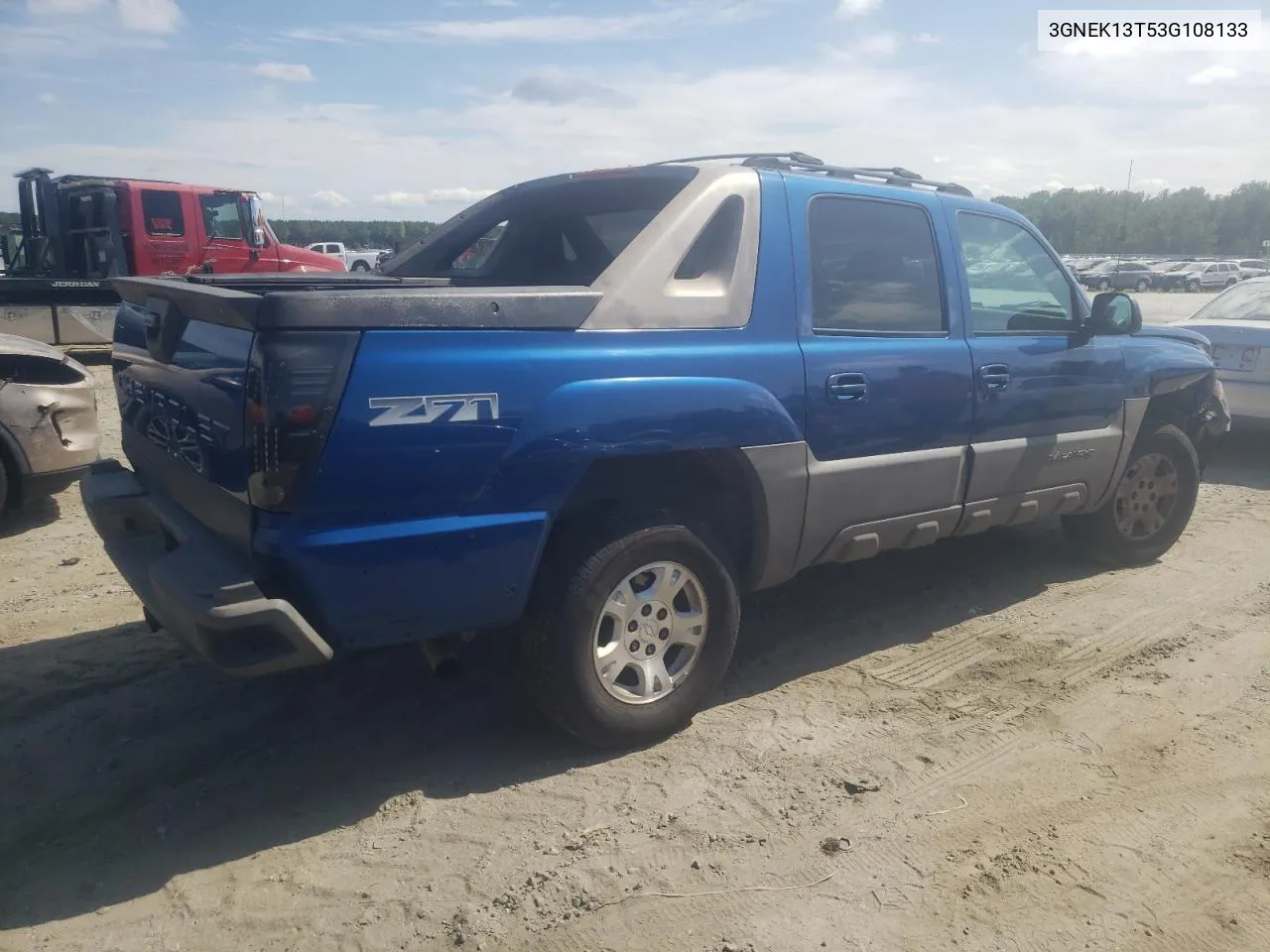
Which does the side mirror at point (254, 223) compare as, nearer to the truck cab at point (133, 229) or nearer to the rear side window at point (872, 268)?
the truck cab at point (133, 229)

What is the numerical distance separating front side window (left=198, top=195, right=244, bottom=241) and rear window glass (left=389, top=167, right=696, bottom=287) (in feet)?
38.7

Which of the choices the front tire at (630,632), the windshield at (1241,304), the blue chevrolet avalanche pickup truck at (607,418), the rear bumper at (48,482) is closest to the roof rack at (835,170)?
the blue chevrolet avalanche pickup truck at (607,418)

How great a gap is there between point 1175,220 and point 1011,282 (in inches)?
3310

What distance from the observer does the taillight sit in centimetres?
272

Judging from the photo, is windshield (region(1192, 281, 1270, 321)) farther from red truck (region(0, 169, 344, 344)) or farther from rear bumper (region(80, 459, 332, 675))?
red truck (region(0, 169, 344, 344))

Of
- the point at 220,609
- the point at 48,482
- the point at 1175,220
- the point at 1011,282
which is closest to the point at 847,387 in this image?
the point at 1011,282

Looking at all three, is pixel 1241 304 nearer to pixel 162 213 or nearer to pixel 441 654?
pixel 441 654

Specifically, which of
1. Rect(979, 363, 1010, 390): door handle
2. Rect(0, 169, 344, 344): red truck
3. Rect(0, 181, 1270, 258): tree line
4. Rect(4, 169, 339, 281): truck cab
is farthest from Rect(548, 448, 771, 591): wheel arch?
Rect(0, 181, 1270, 258): tree line

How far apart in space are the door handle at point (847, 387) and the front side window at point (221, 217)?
13778 mm

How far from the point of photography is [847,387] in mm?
3930

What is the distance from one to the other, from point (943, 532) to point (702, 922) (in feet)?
7.81

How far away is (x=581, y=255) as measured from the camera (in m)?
4.53

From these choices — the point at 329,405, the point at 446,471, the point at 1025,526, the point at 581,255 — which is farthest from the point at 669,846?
the point at 1025,526

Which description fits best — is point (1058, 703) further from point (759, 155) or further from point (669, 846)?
point (759, 155)
